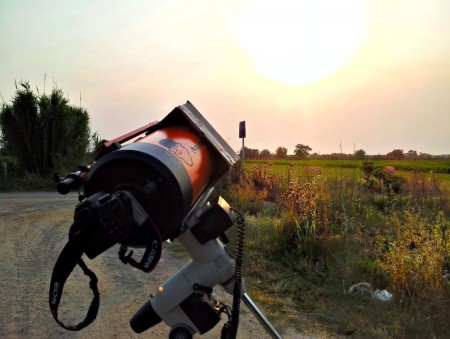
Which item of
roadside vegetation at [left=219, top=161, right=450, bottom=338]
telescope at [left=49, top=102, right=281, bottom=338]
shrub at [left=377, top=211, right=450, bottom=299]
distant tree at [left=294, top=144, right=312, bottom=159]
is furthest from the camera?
distant tree at [left=294, top=144, right=312, bottom=159]

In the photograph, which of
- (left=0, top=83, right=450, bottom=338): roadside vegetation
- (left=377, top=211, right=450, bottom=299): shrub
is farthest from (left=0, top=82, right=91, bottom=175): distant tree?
(left=377, top=211, right=450, bottom=299): shrub

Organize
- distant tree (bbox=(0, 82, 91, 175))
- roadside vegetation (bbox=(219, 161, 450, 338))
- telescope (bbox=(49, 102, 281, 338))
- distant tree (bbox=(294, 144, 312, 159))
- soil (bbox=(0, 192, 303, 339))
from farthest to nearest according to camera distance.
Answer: distant tree (bbox=(0, 82, 91, 175)) → distant tree (bbox=(294, 144, 312, 159)) → roadside vegetation (bbox=(219, 161, 450, 338)) → soil (bbox=(0, 192, 303, 339)) → telescope (bbox=(49, 102, 281, 338))

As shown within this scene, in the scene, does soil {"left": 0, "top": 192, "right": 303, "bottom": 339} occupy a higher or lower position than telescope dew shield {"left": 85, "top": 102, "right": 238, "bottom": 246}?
lower

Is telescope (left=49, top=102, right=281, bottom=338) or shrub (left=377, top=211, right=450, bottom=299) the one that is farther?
shrub (left=377, top=211, right=450, bottom=299)

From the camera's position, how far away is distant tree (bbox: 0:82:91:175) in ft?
55.3

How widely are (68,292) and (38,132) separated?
44.0 feet

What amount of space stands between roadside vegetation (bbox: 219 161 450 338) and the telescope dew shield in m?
2.85

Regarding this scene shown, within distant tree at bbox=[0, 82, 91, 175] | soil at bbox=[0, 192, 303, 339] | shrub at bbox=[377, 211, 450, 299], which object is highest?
distant tree at bbox=[0, 82, 91, 175]

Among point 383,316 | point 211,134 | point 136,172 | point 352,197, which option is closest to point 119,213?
point 136,172

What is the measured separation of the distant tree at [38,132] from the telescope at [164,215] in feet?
52.0

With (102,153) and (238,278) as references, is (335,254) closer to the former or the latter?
(238,278)

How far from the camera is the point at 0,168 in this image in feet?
57.8

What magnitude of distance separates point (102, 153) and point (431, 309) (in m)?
3.73

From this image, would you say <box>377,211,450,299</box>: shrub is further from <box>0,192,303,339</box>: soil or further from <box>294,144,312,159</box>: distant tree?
<box>294,144,312,159</box>: distant tree
